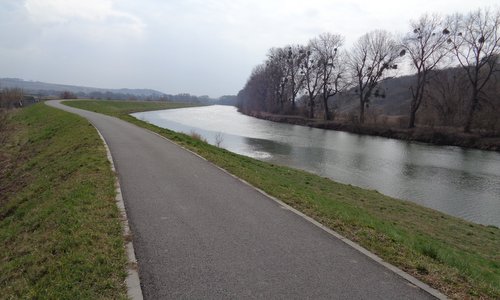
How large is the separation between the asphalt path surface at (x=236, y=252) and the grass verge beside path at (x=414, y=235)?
1.60 feet

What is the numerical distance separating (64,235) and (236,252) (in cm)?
276

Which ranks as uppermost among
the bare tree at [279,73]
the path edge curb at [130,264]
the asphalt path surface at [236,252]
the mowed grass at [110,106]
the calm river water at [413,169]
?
the bare tree at [279,73]

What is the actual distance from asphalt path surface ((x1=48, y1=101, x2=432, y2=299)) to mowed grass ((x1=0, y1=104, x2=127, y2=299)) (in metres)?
0.43

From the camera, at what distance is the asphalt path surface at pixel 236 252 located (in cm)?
443

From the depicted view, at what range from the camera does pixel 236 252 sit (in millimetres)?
5469

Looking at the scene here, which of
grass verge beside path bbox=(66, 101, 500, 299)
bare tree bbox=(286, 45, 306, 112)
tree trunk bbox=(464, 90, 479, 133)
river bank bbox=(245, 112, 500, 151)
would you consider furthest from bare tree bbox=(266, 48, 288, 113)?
grass verge beside path bbox=(66, 101, 500, 299)

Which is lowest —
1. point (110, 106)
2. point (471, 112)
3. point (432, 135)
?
point (432, 135)

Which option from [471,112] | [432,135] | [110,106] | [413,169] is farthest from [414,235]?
[110,106]

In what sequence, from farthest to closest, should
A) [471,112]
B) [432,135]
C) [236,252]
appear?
[471,112] → [432,135] → [236,252]

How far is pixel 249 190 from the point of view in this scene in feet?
31.3

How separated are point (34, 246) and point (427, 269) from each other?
5975 mm

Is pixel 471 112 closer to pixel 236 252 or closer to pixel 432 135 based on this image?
pixel 432 135

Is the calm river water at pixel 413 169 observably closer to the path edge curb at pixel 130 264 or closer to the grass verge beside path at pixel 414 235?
the grass verge beside path at pixel 414 235

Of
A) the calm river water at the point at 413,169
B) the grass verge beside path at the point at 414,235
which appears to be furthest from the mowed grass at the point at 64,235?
the calm river water at the point at 413,169
